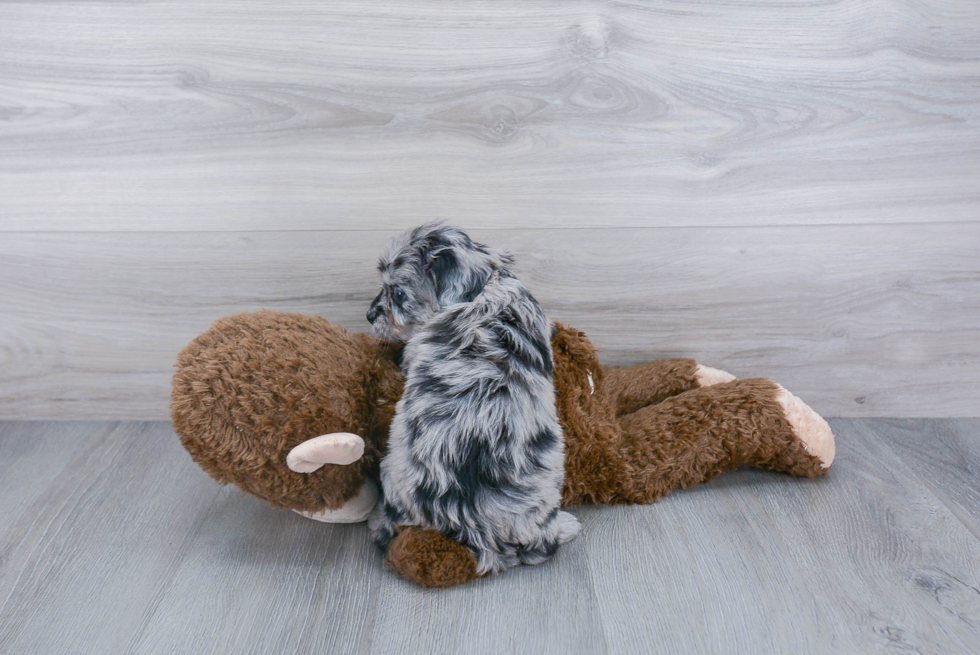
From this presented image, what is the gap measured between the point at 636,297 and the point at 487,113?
0.55m

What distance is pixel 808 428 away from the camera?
148cm

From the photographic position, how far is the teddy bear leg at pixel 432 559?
3.81 feet

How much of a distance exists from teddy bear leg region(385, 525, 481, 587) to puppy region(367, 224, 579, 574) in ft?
0.05

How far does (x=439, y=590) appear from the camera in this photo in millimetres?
1192

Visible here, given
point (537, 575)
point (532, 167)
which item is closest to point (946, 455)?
point (537, 575)

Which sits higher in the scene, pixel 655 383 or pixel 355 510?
pixel 655 383

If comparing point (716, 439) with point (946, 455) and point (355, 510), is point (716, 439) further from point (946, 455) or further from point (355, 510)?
point (355, 510)

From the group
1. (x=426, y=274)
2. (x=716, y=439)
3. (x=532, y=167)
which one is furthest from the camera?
(x=532, y=167)

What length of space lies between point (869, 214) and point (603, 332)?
67 cm

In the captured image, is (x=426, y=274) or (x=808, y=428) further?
(x=808, y=428)

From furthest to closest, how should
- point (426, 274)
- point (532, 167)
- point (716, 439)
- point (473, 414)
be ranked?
point (532, 167)
point (716, 439)
point (426, 274)
point (473, 414)

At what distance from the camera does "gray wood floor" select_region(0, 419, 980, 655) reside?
110 cm

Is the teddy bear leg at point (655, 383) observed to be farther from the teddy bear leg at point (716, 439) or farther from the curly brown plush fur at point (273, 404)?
the curly brown plush fur at point (273, 404)

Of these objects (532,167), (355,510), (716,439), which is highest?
(532,167)
